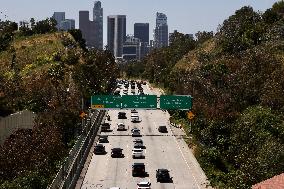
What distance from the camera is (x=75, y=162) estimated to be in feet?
169

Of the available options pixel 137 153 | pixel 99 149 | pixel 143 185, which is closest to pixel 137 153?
pixel 137 153

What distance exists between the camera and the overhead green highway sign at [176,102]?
2854 inches

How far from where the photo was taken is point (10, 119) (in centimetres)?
6638

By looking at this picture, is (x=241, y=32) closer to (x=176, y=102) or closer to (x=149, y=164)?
(x=176, y=102)

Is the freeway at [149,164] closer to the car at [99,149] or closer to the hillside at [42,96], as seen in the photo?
the car at [99,149]

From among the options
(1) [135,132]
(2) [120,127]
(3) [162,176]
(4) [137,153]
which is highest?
(3) [162,176]

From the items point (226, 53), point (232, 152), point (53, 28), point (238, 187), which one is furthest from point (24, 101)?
point (53, 28)

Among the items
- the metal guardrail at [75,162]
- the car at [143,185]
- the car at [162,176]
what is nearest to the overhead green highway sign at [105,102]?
the metal guardrail at [75,162]

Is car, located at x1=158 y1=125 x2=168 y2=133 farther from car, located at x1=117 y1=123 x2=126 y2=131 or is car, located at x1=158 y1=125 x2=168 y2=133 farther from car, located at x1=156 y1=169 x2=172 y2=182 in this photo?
car, located at x1=156 y1=169 x2=172 y2=182

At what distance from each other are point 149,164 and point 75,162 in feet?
36.6

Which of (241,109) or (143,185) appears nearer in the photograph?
(143,185)

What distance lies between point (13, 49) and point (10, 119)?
61.7m

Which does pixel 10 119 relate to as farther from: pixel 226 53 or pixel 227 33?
pixel 227 33

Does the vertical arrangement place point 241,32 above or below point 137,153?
above
